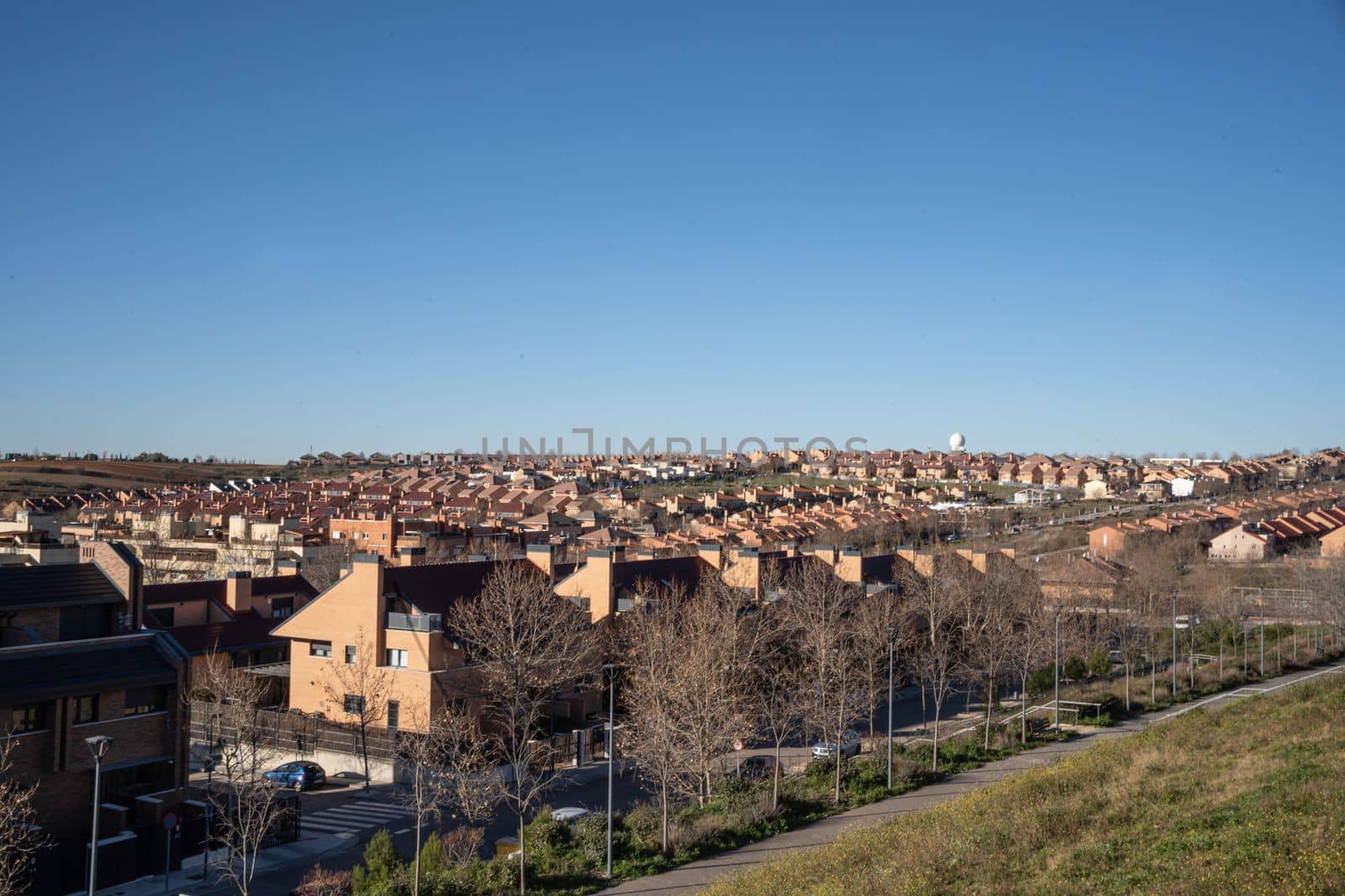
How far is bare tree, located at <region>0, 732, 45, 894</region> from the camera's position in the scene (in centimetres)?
1714

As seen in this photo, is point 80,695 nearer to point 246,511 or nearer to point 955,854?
point 955,854

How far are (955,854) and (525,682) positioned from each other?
1645 centimetres

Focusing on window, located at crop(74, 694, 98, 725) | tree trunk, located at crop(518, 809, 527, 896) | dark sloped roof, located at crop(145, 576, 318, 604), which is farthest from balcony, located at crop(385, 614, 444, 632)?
dark sloped roof, located at crop(145, 576, 318, 604)

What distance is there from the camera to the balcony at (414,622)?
30219 millimetres

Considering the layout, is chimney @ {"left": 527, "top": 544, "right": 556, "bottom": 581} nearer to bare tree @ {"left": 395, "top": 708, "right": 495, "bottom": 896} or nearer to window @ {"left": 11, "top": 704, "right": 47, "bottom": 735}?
bare tree @ {"left": 395, "top": 708, "right": 495, "bottom": 896}

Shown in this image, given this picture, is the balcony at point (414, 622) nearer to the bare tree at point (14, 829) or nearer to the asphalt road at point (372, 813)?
the asphalt road at point (372, 813)

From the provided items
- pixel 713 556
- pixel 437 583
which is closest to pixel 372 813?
pixel 437 583

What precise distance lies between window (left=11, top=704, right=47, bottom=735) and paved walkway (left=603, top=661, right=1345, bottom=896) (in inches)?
493

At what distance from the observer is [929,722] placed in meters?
36.9

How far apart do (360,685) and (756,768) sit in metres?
11.4

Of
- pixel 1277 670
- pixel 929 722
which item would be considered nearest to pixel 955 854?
pixel 929 722

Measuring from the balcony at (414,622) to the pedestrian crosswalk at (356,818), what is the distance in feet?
17.1

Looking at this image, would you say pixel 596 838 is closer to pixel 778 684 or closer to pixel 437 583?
pixel 437 583

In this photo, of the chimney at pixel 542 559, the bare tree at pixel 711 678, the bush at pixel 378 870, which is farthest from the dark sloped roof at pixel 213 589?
the bush at pixel 378 870
